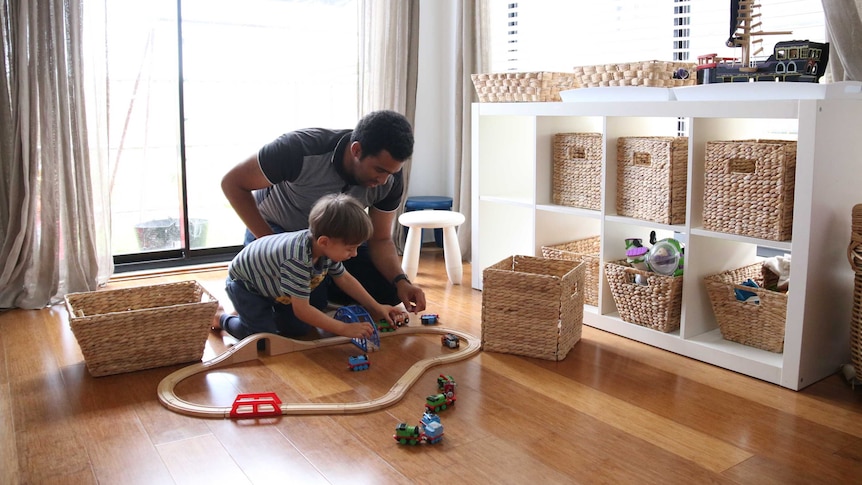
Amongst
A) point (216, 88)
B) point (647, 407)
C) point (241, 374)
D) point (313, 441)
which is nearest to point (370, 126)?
point (241, 374)

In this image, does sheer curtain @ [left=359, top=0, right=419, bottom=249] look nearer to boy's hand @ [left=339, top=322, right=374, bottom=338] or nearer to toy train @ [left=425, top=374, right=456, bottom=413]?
boy's hand @ [left=339, top=322, right=374, bottom=338]

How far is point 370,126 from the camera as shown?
2.35 m

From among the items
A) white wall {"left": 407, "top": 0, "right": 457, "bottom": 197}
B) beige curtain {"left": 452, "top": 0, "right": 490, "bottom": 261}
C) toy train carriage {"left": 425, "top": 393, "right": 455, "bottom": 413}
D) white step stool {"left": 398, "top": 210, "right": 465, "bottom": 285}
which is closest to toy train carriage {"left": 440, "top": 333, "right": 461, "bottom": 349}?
toy train carriage {"left": 425, "top": 393, "right": 455, "bottom": 413}

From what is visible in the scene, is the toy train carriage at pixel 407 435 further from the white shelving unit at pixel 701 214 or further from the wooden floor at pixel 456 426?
the white shelving unit at pixel 701 214

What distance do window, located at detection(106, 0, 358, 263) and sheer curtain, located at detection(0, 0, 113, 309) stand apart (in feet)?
1.38

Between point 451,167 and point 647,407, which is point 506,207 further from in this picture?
point 647,407

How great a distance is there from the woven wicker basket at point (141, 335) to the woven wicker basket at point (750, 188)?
1.50 meters

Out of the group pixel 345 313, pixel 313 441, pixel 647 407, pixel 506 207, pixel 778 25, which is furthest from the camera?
pixel 506 207

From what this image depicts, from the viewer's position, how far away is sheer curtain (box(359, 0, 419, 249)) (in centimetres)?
386

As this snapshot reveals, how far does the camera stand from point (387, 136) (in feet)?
7.57

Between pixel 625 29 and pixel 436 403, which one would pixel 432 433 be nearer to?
A: pixel 436 403

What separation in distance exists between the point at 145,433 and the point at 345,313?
0.78 m

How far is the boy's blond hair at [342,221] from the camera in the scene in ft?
7.14

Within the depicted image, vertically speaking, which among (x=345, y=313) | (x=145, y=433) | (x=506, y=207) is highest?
(x=506, y=207)
